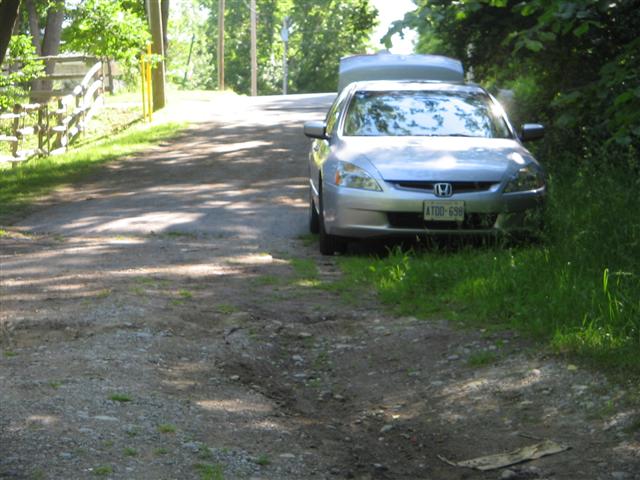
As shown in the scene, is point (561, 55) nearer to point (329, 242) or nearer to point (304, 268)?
point (329, 242)

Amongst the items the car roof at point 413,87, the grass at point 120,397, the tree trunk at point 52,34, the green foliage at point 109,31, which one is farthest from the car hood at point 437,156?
the tree trunk at point 52,34

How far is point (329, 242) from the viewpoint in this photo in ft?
36.5

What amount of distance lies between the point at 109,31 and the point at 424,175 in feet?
68.9

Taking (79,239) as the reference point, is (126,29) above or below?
above

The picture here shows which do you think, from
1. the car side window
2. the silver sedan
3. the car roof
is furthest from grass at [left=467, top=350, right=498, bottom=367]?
the car roof

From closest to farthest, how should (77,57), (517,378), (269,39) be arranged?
1. (517,378)
2. (77,57)
3. (269,39)

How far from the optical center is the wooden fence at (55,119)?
2375 centimetres

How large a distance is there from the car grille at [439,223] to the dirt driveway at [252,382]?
0.72 m

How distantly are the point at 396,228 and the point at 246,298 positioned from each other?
6.54ft

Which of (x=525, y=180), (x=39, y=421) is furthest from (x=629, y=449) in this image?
(x=525, y=180)

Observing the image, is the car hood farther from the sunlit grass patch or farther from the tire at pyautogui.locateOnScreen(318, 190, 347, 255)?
the sunlit grass patch

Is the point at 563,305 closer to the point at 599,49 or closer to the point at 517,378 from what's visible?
the point at 517,378

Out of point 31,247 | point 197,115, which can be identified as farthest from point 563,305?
point 197,115

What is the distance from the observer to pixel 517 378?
6.63 m
